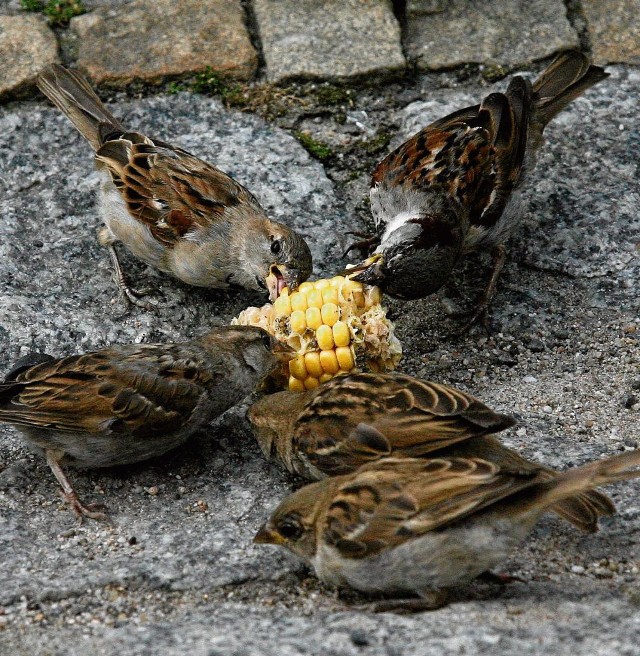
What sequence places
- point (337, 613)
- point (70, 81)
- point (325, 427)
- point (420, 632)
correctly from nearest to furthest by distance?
point (420, 632), point (337, 613), point (325, 427), point (70, 81)

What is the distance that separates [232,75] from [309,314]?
2013mm

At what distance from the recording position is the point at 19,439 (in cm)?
463

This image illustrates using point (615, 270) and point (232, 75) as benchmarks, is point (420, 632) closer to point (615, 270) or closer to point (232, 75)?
point (615, 270)

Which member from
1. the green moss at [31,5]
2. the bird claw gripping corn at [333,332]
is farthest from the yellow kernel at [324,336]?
the green moss at [31,5]

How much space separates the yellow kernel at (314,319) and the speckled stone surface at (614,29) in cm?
265

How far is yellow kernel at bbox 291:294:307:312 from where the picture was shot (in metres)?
4.72

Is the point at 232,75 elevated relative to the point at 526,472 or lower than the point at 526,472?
elevated

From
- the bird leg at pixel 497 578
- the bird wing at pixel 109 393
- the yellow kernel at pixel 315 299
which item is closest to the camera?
the bird leg at pixel 497 578

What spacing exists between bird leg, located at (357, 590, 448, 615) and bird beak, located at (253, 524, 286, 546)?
1.17 feet

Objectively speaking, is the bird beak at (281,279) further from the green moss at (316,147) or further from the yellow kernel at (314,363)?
the green moss at (316,147)

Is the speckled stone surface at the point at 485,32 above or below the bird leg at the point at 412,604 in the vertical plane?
above

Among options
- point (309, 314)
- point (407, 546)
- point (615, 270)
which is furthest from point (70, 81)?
point (407, 546)

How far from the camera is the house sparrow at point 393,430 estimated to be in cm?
386

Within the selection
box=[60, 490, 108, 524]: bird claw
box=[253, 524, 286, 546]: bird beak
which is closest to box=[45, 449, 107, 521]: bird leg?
box=[60, 490, 108, 524]: bird claw
